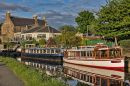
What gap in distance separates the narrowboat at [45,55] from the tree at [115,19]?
10409 millimetres

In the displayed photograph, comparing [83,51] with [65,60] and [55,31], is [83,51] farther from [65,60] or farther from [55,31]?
[55,31]

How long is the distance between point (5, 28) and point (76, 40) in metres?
73.0

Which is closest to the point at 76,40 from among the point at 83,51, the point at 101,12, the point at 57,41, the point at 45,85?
the point at 57,41

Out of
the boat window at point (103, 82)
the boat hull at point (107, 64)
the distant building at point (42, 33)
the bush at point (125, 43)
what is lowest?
the boat window at point (103, 82)

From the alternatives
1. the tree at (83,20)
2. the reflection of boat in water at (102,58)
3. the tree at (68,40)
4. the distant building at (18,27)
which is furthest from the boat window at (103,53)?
the distant building at (18,27)

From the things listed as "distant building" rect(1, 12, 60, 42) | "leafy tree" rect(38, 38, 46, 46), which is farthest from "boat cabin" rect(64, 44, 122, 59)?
"distant building" rect(1, 12, 60, 42)

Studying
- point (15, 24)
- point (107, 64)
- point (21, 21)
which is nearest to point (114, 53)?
point (107, 64)

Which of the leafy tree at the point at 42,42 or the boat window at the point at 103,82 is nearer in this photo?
the boat window at the point at 103,82

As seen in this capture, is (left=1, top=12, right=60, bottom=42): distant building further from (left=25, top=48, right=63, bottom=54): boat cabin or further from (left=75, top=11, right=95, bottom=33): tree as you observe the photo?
(left=25, top=48, right=63, bottom=54): boat cabin

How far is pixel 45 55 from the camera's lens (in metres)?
83.2

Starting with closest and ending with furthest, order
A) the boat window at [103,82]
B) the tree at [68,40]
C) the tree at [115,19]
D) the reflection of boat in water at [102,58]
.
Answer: the boat window at [103,82] → the reflection of boat in water at [102,58] → the tree at [115,19] → the tree at [68,40]

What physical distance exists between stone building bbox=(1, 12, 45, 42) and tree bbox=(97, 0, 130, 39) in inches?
3601

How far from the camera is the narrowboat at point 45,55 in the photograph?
253 feet

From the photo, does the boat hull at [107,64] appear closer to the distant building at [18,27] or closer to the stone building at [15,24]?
the distant building at [18,27]
